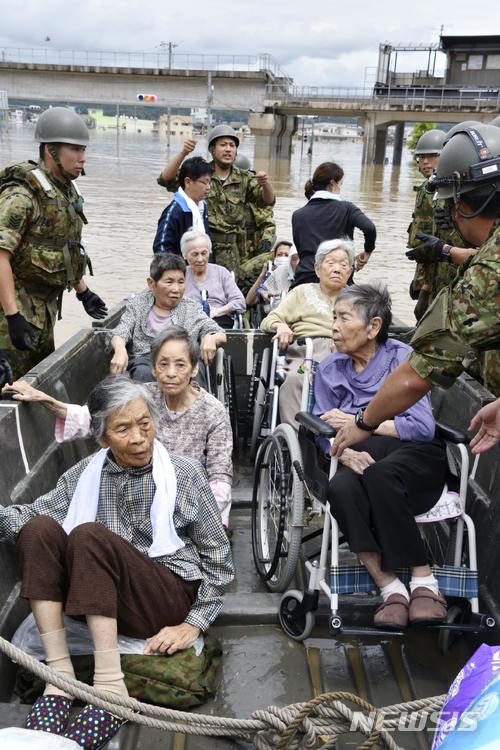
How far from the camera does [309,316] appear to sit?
14.4 feet

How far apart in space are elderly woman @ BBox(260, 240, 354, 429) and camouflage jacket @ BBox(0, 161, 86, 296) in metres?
1.26

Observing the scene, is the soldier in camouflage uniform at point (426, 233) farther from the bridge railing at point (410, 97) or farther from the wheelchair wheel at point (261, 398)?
the bridge railing at point (410, 97)

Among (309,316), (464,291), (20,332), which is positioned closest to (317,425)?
(464,291)

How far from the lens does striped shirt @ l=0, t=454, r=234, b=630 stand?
274 cm

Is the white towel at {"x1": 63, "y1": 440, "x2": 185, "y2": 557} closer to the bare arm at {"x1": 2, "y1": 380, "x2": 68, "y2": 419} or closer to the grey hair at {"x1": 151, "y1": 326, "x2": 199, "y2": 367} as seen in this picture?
the bare arm at {"x1": 2, "y1": 380, "x2": 68, "y2": 419}

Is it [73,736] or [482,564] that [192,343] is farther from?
[73,736]

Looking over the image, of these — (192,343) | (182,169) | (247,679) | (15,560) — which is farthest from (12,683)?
(182,169)

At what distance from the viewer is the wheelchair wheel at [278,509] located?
3045 mm

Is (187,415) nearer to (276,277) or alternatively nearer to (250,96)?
(276,277)

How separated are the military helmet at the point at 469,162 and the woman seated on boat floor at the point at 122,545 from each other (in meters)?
1.31

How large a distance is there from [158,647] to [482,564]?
1.30m

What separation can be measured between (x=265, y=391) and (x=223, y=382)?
278 millimetres

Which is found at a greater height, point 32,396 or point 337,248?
point 337,248

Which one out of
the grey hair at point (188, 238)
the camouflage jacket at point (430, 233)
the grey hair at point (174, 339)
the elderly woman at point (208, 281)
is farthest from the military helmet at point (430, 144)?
the grey hair at point (174, 339)
